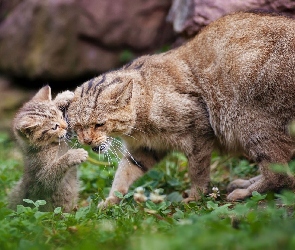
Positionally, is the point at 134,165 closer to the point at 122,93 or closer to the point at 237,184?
the point at 122,93

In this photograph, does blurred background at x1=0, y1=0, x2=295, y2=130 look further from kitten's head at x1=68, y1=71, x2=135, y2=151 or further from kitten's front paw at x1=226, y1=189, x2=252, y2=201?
kitten's front paw at x1=226, y1=189, x2=252, y2=201

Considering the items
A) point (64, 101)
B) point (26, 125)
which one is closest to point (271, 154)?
point (64, 101)

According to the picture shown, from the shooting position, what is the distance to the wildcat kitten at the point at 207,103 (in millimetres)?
A: 5074

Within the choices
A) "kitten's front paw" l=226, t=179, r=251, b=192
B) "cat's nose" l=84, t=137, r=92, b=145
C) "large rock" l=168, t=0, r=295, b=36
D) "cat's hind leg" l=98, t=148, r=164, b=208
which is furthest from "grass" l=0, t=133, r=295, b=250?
"large rock" l=168, t=0, r=295, b=36

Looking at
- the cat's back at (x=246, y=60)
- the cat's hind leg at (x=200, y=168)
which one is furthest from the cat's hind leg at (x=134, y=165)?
the cat's back at (x=246, y=60)

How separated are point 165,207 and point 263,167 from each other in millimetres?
1151

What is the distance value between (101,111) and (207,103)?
1.18 m

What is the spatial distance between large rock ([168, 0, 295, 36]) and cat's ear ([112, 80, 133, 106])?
2.28 m

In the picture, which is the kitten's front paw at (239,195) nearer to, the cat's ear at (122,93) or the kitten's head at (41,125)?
the cat's ear at (122,93)

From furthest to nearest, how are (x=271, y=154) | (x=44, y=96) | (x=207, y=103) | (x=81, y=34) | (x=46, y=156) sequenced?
(x=81, y=34), (x=44, y=96), (x=207, y=103), (x=46, y=156), (x=271, y=154)

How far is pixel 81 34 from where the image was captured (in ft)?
32.4

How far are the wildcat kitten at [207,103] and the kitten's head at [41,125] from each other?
6.7 inches

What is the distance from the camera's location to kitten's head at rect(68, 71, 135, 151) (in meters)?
5.30

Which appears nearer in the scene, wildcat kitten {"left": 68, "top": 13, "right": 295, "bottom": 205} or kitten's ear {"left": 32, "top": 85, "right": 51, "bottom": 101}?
wildcat kitten {"left": 68, "top": 13, "right": 295, "bottom": 205}
